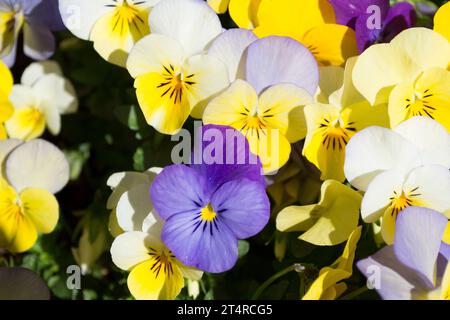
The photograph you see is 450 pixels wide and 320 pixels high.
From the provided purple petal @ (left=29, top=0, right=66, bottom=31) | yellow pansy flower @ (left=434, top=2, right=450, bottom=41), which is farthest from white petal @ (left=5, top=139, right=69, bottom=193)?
yellow pansy flower @ (left=434, top=2, right=450, bottom=41)

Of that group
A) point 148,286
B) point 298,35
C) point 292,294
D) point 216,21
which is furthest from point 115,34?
point 292,294

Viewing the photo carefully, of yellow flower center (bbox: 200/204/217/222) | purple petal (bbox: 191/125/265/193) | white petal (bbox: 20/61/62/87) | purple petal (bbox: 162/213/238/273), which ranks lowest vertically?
purple petal (bbox: 162/213/238/273)

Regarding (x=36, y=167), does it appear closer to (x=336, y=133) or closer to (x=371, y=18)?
(x=336, y=133)

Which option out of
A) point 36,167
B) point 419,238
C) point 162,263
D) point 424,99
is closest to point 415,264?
point 419,238

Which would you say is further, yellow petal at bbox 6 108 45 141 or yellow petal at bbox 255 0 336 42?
yellow petal at bbox 6 108 45 141

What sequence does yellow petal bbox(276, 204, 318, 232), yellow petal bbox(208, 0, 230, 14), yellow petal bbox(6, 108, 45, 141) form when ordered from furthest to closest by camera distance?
yellow petal bbox(6, 108, 45, 141) < yellow petal bbox(208, 0, 230, 14) < yellow petal bbox(276, 204, 318, 232)

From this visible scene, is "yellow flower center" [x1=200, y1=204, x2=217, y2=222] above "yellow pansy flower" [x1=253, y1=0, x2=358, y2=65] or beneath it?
beneath

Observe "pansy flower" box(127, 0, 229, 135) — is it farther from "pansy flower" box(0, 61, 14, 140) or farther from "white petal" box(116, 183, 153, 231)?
"pansy flower" box(0, 61, 14, 140)
